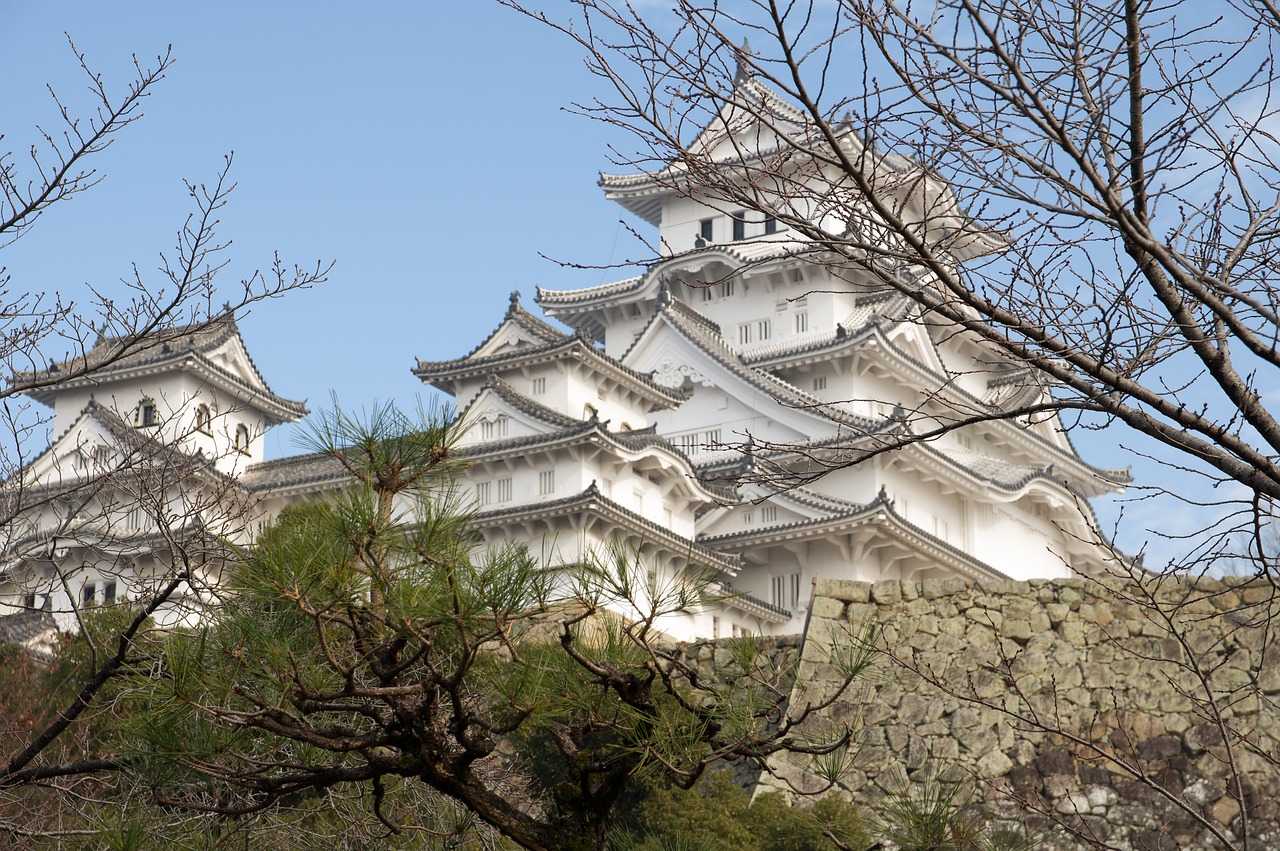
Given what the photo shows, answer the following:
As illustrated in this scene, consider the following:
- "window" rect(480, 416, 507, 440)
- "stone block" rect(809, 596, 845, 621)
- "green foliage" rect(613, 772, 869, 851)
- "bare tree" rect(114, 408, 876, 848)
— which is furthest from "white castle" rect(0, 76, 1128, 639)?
"bare tree" rect(114, 408, 876, 848)

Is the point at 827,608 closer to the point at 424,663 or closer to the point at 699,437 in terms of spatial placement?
the point at 424,663

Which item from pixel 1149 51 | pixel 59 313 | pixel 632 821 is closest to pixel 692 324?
pixel 632 821

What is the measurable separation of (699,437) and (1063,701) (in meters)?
15.8

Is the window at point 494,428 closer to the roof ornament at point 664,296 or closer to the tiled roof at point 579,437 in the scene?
the tiled roof at point 579,437

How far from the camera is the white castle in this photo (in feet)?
76.7

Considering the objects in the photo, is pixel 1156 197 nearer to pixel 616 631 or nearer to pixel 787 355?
pixel 616 631

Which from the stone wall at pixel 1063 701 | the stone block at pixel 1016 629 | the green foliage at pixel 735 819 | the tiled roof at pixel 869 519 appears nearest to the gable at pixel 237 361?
the tiled roof at pixel 869 519

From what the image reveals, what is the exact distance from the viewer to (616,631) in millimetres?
5508

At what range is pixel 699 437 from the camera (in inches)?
1103

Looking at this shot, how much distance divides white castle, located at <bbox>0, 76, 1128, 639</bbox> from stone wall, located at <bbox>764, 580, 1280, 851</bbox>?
8.21 meters

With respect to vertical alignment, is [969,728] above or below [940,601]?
below

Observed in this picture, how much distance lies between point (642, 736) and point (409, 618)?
37.1 inches

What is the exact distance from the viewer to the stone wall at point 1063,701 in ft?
38.6

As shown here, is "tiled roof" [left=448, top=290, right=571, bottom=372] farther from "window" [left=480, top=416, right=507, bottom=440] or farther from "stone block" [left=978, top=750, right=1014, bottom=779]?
"stone block" [left=978, top=750, right=1014, bottom=779]
